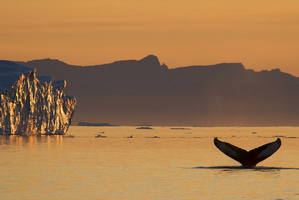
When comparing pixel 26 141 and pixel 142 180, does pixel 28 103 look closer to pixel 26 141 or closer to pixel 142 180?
pixel 26 141

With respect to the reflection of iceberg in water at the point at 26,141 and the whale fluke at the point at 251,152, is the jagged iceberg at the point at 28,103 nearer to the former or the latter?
the reflection of iceberg in water at the point at 26,141

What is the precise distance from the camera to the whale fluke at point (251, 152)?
5816cm

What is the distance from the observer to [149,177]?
50125mm

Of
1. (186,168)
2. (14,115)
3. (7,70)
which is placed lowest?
(186,168)

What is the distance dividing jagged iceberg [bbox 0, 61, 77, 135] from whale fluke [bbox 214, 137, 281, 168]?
81940 mm

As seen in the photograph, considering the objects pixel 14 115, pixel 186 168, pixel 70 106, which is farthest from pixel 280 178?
pixel 70 106

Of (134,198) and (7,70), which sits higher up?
(7,70)

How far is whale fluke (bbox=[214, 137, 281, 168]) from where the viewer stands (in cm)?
5816

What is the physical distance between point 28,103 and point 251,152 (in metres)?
90.6

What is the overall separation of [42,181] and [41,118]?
4064 inches

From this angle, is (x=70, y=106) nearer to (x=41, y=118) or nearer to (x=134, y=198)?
(x=41, y=118)

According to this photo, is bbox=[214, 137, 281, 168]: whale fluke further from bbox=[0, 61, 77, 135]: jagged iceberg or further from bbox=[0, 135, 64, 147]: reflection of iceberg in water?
bbox=[0, 61, 77, 135]: jagged iceberg

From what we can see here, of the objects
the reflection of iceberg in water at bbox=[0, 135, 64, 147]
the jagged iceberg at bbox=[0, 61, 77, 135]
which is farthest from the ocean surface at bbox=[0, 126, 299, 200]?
the jagged iceberg at bbox=[0, 61, 77, 135]

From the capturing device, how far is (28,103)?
143500 mm
